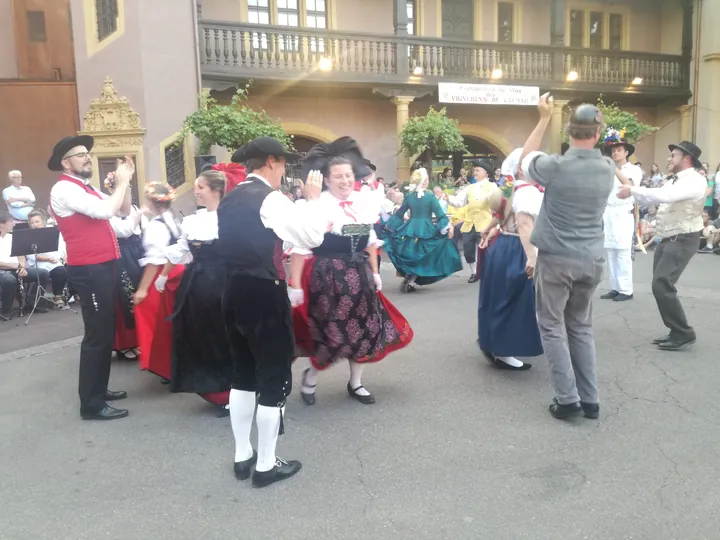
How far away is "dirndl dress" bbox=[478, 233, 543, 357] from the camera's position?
4836mm

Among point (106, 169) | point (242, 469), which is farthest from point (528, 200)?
point (106, 169)

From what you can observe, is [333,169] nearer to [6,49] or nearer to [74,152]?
[74,152]

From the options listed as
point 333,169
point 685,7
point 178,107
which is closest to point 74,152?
point 333,169

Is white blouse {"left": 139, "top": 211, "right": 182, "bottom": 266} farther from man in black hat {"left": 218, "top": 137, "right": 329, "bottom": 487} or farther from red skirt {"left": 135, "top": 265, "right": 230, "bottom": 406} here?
man in black hat {"left": 218, "top": 137, "right": 329, "bottom": 487}

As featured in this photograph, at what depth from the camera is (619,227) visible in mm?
7586

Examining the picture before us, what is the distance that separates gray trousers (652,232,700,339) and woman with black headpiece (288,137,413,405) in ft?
9.15

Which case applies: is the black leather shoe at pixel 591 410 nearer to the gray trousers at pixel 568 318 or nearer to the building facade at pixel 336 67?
the gray trousers at pixel 568 318

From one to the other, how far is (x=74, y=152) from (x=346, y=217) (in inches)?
74.5

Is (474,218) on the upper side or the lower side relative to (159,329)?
upper

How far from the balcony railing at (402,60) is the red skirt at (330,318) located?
12.2 meters

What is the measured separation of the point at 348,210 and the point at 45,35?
16.1 metres

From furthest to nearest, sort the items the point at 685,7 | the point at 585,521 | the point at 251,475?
the point at 685,7 → the point at 251,475 → the point at 585,521

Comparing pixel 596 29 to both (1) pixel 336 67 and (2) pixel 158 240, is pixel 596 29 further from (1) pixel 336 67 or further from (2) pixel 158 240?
(2) pixel 158 240

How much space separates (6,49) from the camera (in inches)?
661
